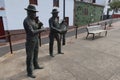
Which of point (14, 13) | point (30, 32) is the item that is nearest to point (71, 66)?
point (30, 32)

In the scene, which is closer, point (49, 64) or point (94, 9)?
point (49, 64)

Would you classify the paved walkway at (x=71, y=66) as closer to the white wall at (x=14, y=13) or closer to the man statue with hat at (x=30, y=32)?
the man statue with hat at (x=30, y=32)

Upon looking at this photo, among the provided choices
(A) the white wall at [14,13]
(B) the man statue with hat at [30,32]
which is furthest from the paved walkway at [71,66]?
(A) the white wall at [14,13]

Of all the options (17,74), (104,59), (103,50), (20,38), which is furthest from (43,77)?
(20,38)

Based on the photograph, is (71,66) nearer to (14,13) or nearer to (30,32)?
(30,32)

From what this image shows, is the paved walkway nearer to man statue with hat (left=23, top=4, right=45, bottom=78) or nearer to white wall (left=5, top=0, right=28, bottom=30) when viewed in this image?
man statue with hat (left=23, top=4, right=45, bottom=78)

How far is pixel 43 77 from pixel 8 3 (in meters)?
8.13

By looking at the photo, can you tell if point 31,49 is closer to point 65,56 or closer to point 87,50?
point 65,56

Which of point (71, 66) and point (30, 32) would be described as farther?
point (71, 66)

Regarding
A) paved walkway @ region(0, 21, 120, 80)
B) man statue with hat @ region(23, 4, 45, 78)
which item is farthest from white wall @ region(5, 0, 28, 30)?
man statue with hat @ region(23, 4, 45, 78)

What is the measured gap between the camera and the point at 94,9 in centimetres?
2191

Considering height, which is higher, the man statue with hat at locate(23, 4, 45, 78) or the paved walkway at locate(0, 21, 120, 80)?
the man statue with hat at locate(23, 4, 45, 78)

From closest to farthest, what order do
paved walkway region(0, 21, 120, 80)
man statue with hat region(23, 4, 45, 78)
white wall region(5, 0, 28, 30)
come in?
man statue with hat region(23, 4, 45, 78), paved walkway region(0, 21, 120, 80), white wall region(5, 0, 28, 30)

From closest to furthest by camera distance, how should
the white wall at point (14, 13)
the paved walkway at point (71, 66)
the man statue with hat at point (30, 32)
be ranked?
the man statue with hat at point (30, 32)
the paved walkway at point (71, 66)
the white wall at point (14, 13)
